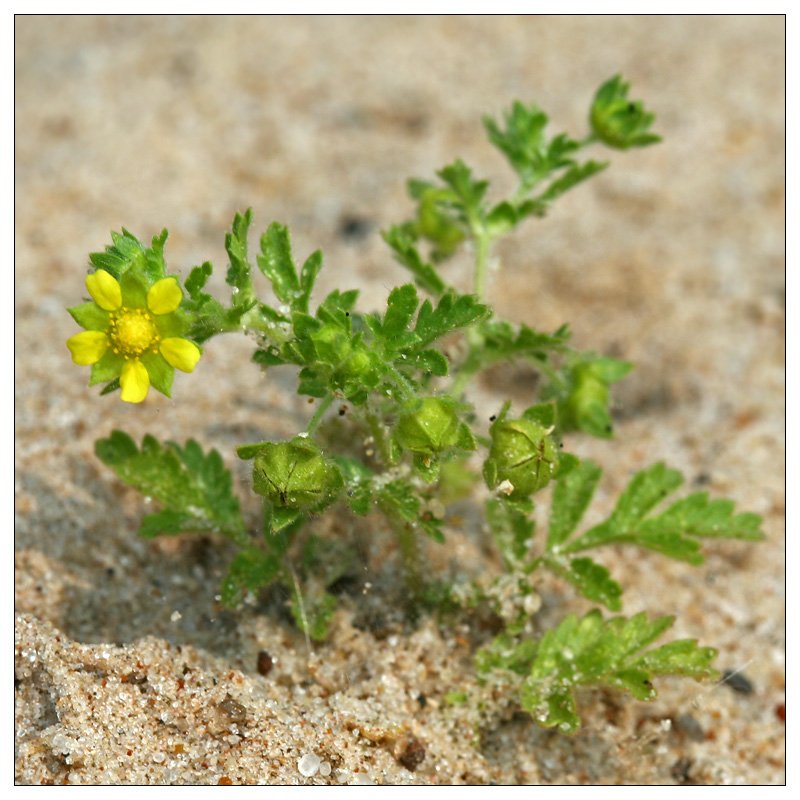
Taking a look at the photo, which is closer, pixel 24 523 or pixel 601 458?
pixel 24 523

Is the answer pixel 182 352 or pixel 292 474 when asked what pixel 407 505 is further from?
pixel 182 352

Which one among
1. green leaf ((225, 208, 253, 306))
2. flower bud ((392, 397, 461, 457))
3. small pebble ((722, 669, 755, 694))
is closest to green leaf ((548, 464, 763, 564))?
small pebble ((722, 669, 755, 694))

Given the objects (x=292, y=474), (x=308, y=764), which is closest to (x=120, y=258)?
(x=292, y=474)

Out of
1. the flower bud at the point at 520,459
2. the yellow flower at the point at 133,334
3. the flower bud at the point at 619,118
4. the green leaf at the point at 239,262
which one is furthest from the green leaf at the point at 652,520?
the yellow flower at the point at 133,334

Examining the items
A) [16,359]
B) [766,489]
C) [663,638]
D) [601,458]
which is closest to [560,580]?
[663,638]

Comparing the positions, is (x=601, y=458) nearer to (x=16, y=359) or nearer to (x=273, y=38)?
(x=16, y=359)
